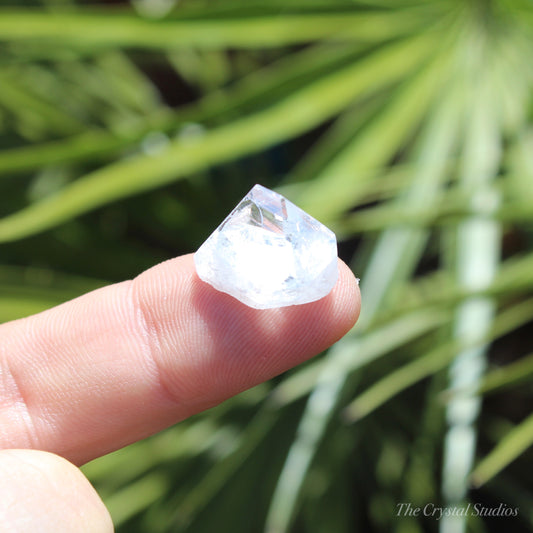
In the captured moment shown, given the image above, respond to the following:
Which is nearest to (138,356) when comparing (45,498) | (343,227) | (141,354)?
(141,354)

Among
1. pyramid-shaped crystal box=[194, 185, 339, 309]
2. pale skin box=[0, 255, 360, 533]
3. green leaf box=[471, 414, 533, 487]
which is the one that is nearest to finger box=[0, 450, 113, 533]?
pale skin box=[0, 255, 360, 533]

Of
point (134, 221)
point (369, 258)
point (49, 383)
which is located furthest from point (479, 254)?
point (134, 221)

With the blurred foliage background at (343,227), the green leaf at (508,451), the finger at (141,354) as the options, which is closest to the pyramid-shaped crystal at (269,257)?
the finger at (141,354)

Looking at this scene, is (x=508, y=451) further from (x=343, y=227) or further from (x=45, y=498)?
(x=45, y=498)

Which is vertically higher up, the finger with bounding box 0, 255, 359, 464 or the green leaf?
the finger with bounding box 0, 255, 359, 464

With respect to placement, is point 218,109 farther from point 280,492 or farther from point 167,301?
point 280,492

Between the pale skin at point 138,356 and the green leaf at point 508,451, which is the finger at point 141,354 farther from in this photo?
the green leaf at point 508,451

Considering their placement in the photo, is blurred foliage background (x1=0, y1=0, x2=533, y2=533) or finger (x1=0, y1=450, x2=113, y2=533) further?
blurred foliage background (x1=0, y1=0, x2=533, y2=533)

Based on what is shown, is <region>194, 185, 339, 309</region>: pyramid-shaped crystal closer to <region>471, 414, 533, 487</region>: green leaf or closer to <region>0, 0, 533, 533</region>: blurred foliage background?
<region>0, 0, 533, 533</region>: blurred foliage background
